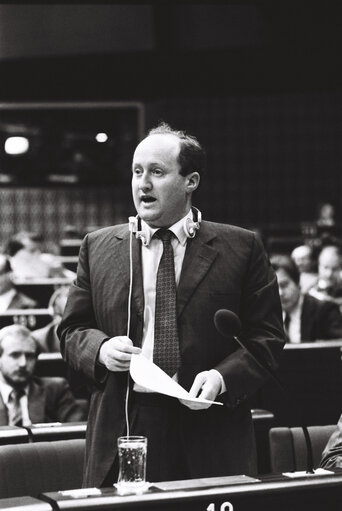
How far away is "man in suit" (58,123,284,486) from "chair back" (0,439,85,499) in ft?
1.77

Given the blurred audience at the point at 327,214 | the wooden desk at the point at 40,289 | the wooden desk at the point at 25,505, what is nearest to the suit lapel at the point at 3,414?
the wooden desk at the point at 25,505

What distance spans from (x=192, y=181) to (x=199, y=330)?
380 millimetres

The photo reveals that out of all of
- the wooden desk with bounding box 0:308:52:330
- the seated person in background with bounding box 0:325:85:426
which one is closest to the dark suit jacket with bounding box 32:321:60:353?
the wooden desk with bounding box 0:308:52:330

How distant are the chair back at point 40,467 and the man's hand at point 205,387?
83 cm

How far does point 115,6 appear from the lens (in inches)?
508

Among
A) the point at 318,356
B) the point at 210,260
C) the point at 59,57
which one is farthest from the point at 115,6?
the point at 210,260

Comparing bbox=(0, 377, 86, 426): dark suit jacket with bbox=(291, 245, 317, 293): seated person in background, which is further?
bbox=(291, 245, 317, 293): seated person in background

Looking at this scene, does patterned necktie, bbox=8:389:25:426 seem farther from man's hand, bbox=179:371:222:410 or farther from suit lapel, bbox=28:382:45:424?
man's hand, bbox=179:371:222:410

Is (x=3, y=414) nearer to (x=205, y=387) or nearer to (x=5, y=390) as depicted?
(x=5, y=390)

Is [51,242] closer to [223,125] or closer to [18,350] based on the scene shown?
[223,125]

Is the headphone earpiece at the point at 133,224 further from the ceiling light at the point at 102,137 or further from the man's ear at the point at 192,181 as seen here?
the ceiling light at the point at 102,137

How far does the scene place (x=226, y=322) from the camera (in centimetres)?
222

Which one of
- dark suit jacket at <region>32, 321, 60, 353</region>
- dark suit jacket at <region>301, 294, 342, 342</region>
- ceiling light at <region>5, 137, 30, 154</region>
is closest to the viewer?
dark suit jacket at <region>32, 321, 60, 353</region>

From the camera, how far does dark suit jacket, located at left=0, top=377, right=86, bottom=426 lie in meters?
4.75
